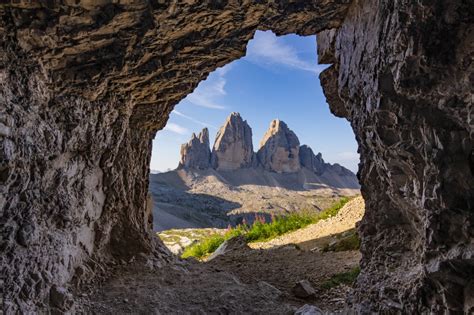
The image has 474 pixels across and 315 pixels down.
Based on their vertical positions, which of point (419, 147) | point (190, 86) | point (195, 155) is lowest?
point (419, 147)

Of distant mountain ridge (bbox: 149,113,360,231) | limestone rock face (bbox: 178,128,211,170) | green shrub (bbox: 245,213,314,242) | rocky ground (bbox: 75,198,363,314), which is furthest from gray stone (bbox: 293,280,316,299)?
limestone rock face (bbox: 178,128,211,170)

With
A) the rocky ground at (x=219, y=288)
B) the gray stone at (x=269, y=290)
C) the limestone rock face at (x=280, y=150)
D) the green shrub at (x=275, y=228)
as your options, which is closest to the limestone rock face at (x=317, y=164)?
the limestone rock face at (x=280, y=150)

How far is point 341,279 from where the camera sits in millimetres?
7289

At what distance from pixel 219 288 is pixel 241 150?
93042 mm

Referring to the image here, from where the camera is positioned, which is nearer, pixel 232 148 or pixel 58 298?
pixel 58 298

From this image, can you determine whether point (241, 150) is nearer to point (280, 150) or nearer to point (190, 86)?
point (280, 150)

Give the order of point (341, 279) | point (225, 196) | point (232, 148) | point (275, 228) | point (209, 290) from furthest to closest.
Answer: point (232, 148) → point (225, 196) → point (275, 228) → point (341, 279) → point (209, 290)

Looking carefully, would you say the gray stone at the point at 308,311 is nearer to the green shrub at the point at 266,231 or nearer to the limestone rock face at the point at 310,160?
the green shrub at the point at 266,231

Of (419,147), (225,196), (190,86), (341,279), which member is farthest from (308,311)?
(225,196)

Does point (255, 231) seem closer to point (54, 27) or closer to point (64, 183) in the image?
point (64, 183)

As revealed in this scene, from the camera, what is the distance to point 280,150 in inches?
3925

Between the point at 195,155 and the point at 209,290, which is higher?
the point at 195,155

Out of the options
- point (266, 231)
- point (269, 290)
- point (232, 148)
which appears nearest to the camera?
point (269, 290)

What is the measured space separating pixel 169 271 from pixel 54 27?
16.5 ft
